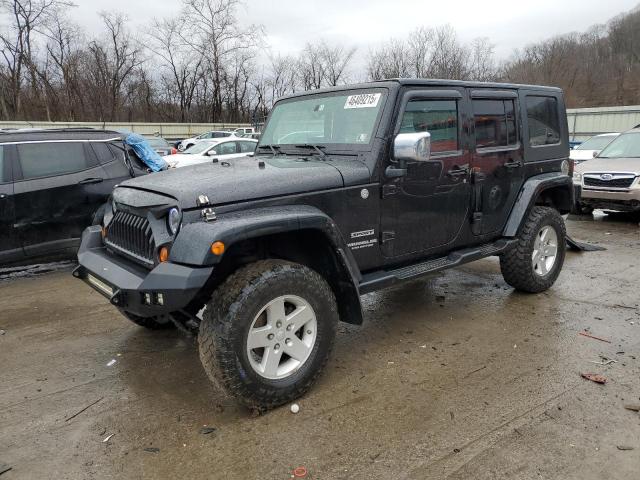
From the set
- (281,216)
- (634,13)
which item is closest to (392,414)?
(281,216)

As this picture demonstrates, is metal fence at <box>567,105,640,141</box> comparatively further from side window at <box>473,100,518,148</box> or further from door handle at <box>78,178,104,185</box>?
door handle at <box>78,178,104,185</box>

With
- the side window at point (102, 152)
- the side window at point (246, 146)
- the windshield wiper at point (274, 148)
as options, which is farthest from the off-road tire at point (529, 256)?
the side window at point (246, 146)

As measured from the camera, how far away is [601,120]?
24.0 m

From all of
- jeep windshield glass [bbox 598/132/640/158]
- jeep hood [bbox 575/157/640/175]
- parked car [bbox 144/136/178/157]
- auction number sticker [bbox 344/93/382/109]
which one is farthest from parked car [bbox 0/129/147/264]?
parked car [bbox 144/136/178/157]

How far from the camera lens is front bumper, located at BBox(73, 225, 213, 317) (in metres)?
2.64

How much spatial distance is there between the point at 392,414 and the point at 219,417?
1.06 m

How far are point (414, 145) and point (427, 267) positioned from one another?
3.80 feet

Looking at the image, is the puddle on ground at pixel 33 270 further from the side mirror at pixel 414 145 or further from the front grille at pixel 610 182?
the front grille at pixel 610 182

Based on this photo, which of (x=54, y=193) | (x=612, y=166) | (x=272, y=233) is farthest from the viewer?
(x=612, y=166)

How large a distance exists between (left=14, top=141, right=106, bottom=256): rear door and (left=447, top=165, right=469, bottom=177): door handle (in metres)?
4.42

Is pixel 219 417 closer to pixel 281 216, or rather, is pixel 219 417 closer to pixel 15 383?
pixel 281 216

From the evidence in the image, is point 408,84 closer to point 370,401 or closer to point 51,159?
point 370,401

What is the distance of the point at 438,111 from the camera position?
4059 millimetres

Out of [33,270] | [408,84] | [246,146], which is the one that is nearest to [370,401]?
[408,84]
